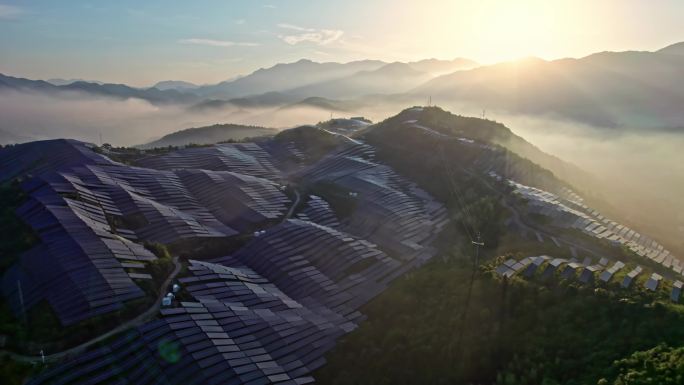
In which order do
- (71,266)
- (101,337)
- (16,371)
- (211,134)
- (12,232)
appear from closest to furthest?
1. (16,371)
2. (101,337)
3. (71,266)
4. (12,232)
5. (211,134)

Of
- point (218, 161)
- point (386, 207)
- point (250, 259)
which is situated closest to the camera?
point (250, 259)

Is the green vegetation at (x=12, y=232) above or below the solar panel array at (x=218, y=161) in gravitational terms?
below

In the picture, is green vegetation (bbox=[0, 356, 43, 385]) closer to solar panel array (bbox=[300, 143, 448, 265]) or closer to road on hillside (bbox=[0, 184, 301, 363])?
road on hillside (bbox=[0, 184, 301, 363])

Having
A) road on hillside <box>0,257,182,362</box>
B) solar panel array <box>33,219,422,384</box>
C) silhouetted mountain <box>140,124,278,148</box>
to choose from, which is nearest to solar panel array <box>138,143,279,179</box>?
solar panel array <box>33,219,422,384</box>

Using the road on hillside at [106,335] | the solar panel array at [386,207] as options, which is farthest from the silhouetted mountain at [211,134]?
the road on hillside at [106,335]

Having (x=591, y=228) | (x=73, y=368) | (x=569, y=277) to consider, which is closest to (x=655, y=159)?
(x=591, y=228)

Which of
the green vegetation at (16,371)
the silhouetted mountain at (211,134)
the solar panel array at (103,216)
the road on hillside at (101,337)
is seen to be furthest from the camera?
the silhouetted mountain at (211,134)

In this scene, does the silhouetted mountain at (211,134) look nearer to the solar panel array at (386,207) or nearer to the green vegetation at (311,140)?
the green vegetation at (311,140)

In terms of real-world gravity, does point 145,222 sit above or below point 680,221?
above

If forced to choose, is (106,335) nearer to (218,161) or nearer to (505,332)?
(505,332)

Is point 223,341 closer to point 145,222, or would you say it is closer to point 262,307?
point 262,307

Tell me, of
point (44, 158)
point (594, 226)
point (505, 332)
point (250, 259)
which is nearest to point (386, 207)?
point (250, 259)
